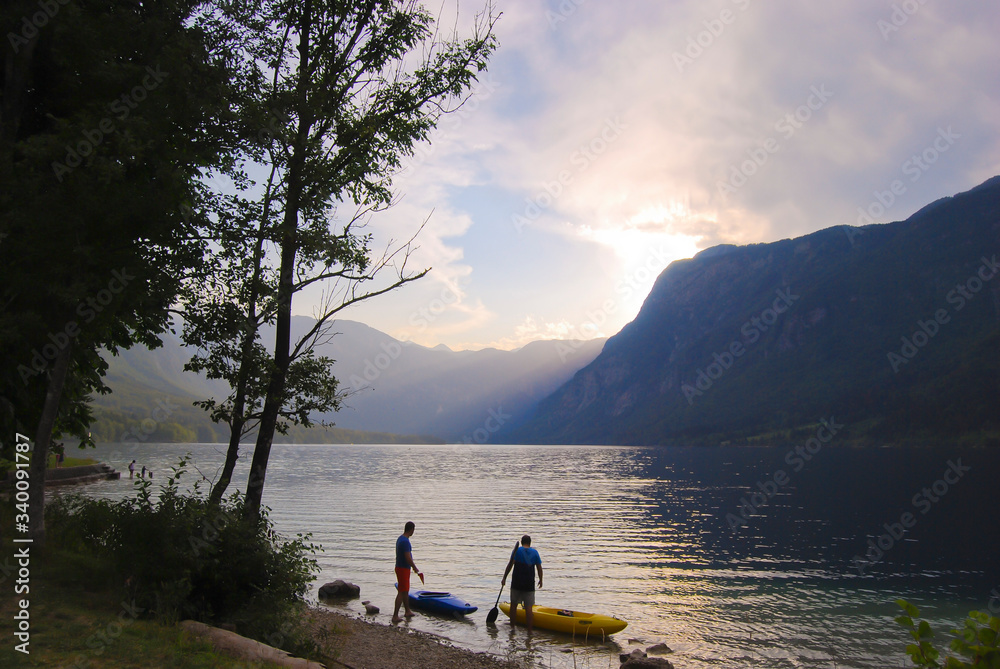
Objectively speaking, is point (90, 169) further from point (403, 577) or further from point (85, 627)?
point (403, 577)

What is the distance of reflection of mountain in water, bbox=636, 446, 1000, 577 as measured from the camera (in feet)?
124

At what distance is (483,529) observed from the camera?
1941 inches

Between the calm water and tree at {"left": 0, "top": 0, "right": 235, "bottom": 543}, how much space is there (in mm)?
A: 15223

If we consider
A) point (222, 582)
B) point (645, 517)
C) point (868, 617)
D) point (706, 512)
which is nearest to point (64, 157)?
point (222, 582)

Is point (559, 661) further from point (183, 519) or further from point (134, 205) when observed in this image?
point (134, 205)

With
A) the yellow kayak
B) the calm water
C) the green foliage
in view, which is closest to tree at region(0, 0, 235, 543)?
the green foliage

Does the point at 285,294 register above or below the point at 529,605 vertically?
above

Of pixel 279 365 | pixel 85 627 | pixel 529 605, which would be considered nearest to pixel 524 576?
pixel 529 605

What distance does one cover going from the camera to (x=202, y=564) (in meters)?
11.5

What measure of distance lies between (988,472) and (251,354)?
379 feet

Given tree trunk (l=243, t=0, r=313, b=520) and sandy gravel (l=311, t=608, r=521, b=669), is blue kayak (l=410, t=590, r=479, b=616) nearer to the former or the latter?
sandy gravel (l=311, t=608, r=521, b=669)

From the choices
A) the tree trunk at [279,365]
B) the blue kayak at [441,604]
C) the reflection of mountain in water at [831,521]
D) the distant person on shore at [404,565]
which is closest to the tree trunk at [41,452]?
the tree trunk at [279,365]

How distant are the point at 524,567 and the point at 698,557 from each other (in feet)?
75.5

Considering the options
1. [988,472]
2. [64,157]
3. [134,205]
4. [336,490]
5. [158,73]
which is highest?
[158,73]
